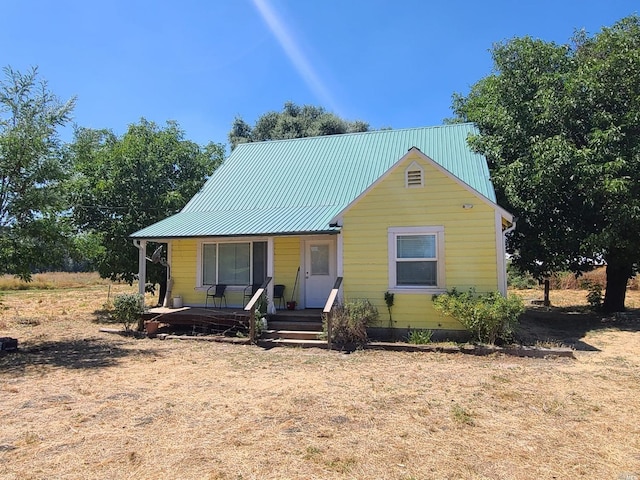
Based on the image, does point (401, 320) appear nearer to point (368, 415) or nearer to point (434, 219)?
point (434, 219)

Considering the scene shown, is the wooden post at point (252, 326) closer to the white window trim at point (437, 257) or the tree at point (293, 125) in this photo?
the white window trim at point (437, 257)

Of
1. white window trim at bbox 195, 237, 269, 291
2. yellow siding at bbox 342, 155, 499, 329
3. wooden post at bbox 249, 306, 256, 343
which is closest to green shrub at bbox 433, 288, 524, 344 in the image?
yellow siding at bbox 342, 155, 499, 329

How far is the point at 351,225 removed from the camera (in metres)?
11.6

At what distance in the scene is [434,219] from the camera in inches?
436

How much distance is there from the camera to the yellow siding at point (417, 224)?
35.5ft

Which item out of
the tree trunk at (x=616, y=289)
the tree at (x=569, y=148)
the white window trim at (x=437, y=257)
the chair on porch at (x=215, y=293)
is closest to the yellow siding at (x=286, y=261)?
the chair on porch at (x=215, y=293)

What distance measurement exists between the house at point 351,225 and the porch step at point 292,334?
1249 mm

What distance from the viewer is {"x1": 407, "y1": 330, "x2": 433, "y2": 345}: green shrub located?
34.7 feet

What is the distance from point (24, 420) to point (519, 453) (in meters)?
5.79

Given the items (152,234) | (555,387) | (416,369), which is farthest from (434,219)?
(152,234)

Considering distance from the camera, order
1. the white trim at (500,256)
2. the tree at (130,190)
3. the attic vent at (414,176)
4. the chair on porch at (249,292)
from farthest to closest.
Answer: the tree at (130,190), the chair on porch at (249,292), the attic vent at (414,176), the white trim at (500,256)

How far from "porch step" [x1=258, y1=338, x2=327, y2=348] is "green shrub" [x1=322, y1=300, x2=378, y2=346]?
33 cm

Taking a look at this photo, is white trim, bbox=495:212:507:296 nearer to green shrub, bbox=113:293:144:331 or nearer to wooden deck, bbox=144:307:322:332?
wooden deck, bbox=144:307:322:332

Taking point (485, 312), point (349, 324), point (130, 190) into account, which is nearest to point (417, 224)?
point (485, 312)
